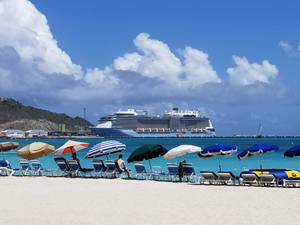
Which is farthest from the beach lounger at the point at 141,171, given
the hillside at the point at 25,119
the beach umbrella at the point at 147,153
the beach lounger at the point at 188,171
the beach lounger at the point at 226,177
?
the hillside at the point at 25,119

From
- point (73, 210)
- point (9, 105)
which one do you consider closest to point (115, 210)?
point (73, 210)

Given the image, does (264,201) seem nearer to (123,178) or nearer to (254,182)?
(254,182)

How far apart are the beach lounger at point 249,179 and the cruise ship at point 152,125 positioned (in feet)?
287

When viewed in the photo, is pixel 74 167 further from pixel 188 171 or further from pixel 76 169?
pixel 188 171

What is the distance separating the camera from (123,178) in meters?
15.1

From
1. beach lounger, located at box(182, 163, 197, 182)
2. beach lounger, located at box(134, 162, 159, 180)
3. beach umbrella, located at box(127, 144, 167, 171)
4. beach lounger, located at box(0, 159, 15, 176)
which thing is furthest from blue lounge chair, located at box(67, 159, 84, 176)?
beach lounger, located at box(182, 163, 197, 182)

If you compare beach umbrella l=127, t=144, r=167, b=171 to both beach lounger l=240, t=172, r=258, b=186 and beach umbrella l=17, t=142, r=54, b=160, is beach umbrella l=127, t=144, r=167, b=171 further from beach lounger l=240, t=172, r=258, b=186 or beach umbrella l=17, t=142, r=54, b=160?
beach umbrella l=17, t=142, r=54, b=160

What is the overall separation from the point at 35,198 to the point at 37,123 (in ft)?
584

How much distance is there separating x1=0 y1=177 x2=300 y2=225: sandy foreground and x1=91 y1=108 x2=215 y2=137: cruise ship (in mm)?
87447

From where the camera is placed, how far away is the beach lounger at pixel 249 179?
12.4 m

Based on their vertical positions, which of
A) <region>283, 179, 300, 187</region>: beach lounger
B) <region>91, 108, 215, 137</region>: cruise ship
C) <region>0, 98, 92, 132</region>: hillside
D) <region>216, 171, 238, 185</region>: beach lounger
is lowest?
<region>283, 179, 300, 187</region>: beach lounger

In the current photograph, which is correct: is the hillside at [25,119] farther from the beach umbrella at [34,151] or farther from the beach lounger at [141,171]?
the beach lounger at [141,171]

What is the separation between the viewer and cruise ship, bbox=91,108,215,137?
10094cm

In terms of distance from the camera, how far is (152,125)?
102312 mm
